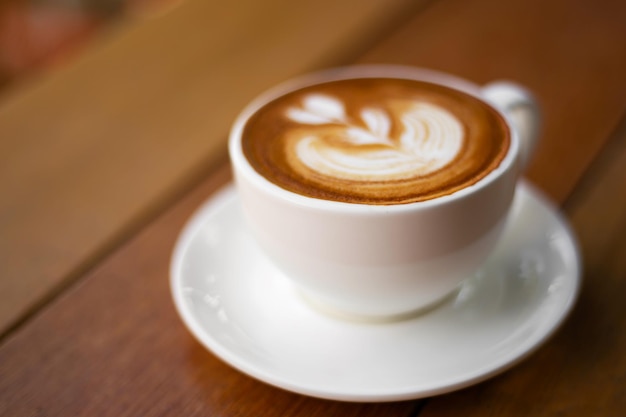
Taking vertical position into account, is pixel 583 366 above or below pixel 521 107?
below

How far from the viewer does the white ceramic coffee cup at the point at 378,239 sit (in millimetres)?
553

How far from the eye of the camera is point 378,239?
0.56m

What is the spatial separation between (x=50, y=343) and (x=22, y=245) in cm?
17

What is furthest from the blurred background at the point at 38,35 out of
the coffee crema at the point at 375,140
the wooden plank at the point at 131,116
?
the coffee crema at the point at 375,140

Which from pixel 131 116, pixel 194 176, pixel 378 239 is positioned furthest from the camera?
pixel 131 116

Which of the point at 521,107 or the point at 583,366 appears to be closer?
the point at 583,366

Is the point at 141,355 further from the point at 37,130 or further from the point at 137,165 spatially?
the point at 37,130

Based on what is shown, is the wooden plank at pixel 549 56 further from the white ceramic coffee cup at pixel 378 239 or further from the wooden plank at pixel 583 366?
the white ceramic coffee cup at pixel 378 239

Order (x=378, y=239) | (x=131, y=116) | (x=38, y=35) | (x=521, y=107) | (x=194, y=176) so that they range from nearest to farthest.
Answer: (x=378, y=239), (x=521, y=107), (x=194, y=176), (x=131, y=116), (x=38, y=35)

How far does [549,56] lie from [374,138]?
23.1 inches

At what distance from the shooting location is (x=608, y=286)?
2.27 feet

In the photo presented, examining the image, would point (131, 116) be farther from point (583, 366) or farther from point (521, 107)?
point (583, 366)

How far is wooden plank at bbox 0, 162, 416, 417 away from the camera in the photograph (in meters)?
0.58

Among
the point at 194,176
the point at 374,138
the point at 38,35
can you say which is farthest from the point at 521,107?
the point at 38,35
